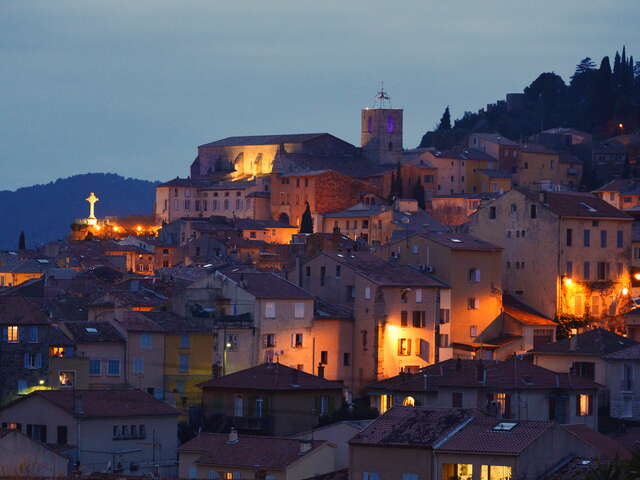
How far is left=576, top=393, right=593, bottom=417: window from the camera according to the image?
208 ft

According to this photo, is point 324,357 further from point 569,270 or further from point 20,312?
point 569,270

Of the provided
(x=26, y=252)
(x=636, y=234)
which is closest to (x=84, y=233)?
(x=26, y=252)

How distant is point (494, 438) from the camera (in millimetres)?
48969

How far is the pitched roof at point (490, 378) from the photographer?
207ft

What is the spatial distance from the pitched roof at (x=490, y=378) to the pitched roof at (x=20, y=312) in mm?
12449

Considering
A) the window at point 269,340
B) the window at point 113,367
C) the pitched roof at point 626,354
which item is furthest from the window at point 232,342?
the pitched roof at point 626,354

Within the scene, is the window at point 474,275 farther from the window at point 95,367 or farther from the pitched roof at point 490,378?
the window at point 95,367

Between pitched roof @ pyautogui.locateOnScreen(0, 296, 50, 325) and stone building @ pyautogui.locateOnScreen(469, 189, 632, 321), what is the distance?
25.0 metres

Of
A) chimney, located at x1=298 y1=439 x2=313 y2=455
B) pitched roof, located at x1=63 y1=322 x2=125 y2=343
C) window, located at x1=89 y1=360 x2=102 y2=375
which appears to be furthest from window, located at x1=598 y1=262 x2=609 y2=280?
chimney, located at x1=298 y1=439 x2=313 y2=455

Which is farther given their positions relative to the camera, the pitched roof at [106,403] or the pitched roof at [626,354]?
the pitched roof at [626,354]

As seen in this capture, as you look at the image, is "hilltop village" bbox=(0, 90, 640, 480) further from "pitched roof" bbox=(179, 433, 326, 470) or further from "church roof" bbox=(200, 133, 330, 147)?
"church roof" bbox=(200, 133, 330, 147)

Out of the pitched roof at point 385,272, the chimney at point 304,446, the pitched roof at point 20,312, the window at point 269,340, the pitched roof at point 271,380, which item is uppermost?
the pitched roof at point 385,272

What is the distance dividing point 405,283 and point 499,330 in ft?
20.2

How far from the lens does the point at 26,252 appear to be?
400 ft
